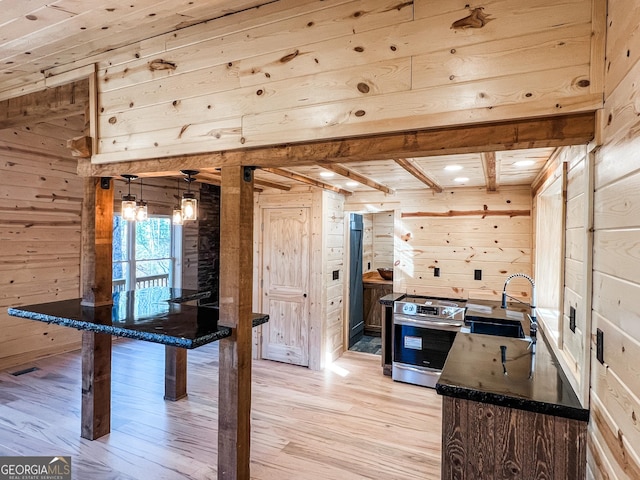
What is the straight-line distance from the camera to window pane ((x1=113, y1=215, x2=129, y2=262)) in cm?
537

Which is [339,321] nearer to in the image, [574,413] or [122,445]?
[122,445]

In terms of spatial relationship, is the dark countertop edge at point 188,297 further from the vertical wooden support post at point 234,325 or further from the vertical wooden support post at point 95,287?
the vertical wooden support post at point 234,325

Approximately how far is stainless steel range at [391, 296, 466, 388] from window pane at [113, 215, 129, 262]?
3981 mm

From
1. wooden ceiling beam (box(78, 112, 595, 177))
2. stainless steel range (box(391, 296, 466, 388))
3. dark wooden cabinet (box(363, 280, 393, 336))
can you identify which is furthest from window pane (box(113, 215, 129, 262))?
stainless steel range (box(391, 296, 466, 388))

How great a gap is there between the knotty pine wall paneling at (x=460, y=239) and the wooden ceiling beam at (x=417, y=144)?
3084 mm

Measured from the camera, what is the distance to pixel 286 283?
4.84m

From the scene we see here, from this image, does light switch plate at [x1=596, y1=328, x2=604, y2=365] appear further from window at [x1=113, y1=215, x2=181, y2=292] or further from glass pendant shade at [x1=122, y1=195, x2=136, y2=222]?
window at [x1=113, y1=215, x2=181, y2=292]

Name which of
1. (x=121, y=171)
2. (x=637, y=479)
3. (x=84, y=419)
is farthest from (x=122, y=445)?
(x=637, y=479)

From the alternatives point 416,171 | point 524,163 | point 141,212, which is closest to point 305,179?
point 416,171

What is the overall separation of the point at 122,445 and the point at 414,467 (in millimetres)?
2119

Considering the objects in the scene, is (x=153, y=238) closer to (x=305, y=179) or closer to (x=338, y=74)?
(x=305, y=179)

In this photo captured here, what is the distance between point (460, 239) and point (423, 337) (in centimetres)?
133

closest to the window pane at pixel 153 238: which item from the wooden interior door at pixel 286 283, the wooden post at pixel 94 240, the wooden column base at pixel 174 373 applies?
the wooden interior door at pixel 286 283

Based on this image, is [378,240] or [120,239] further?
[378,240]
